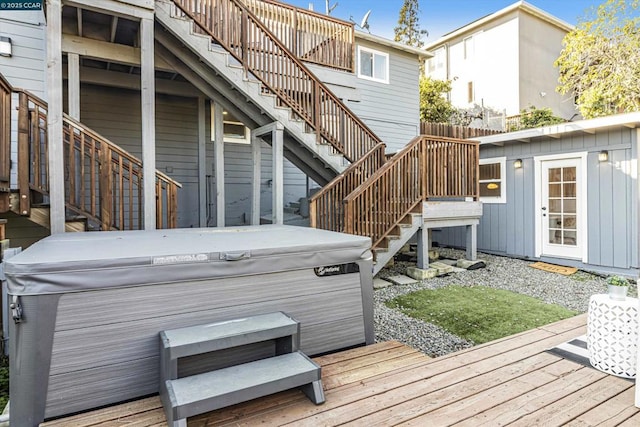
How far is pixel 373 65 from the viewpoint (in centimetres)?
964

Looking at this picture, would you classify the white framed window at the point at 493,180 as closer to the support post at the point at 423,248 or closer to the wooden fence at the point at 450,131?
the support post at the point at 423,248

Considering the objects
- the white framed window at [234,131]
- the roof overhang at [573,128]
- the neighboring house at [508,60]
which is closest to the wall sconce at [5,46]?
the white framed window at [234,131]

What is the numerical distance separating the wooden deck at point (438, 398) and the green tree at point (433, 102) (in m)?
13.0

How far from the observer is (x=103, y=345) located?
6.09 feet

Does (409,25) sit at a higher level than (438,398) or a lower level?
higher

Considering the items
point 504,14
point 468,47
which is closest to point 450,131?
point 504,14

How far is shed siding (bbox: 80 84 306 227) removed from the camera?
6.49 meters

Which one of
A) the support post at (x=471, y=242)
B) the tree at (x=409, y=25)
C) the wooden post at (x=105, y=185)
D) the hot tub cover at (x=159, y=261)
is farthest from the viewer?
the tree at (x=409, y=25)

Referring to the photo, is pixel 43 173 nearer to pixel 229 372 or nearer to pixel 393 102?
pixel 229 372

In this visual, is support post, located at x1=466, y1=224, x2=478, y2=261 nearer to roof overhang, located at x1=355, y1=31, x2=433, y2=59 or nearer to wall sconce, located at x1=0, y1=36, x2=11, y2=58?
roof overhang, located at x1=355, y1=31, x2=433, y2=59

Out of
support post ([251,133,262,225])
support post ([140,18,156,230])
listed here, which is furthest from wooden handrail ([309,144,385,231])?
support post ([140,18,156,230])

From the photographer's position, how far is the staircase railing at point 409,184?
5.26 meters

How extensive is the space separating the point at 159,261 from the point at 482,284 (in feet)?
16.7

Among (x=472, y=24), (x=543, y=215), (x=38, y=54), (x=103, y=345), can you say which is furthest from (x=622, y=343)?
(x=472, y=24)
